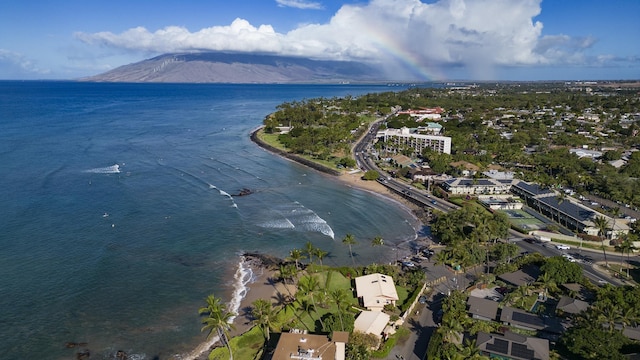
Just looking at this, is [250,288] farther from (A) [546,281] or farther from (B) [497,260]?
(A) [546,281]

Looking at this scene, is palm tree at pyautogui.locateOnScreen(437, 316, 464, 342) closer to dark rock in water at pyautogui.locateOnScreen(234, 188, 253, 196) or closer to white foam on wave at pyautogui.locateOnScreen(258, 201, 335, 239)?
white foam on wave at pyautogui.locateOnScreen(258, 201, 335, 239)

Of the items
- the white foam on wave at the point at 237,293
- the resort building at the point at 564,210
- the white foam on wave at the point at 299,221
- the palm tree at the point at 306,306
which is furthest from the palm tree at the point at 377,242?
the resort building at the point at 564,210

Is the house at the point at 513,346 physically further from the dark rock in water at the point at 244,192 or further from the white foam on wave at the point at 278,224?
the dark rock in water at the point at 244,192

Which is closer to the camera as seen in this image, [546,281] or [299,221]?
[546,281]

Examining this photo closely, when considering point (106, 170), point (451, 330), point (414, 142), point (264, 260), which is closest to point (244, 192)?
point (264, 260)

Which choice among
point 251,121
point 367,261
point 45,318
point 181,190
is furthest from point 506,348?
point 251,121
